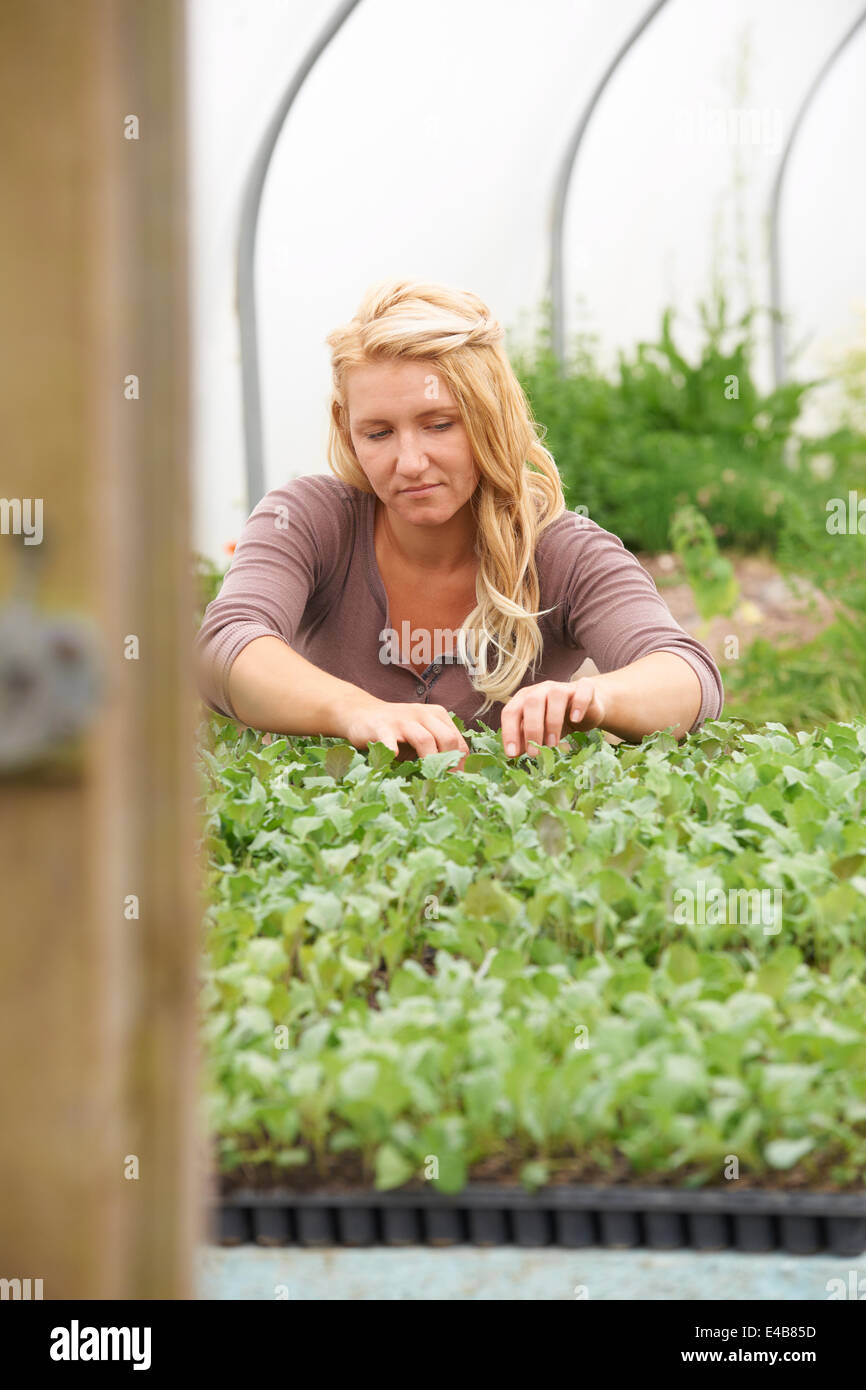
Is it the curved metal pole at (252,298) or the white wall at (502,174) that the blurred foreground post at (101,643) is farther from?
the curved metal pole at (252,298)

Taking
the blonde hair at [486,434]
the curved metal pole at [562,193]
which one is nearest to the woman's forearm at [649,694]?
the blonde hair at [486,434]

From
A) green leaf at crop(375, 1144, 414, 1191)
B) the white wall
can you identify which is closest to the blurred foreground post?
green leaf at crop(375, 1144, 414, 1191)

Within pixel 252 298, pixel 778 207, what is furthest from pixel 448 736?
pixel 778 207

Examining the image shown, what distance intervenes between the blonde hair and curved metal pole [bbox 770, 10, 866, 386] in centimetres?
502

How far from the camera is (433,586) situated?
7.29ft

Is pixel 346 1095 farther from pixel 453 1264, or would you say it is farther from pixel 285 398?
pixel 285 398

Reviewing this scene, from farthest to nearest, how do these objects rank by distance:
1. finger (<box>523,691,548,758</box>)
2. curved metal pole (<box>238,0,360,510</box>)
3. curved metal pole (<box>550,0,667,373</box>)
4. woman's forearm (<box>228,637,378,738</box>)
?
curved metal pole (<box>550,0,667,373</box>), curved metal pole (<box>238,0,360,510</box>), woman's forearm (<box>228,637,378,738</box>), finger (<box>523,691,548,758</box>)

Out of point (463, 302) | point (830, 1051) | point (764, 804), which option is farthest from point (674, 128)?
point (830, 1051)

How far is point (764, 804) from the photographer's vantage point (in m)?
1.46

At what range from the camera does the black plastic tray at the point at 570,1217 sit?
0.87m

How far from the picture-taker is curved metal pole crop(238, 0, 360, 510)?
436 centimetres

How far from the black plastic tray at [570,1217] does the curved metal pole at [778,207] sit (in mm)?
6303

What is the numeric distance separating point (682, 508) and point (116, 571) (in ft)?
16.9

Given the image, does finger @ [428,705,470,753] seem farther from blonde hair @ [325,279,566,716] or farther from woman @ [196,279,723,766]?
blonde hair @ [325,279,566,716]
